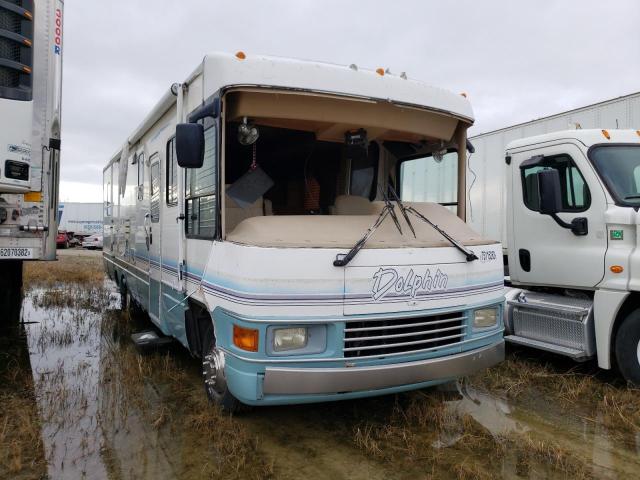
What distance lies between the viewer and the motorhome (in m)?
3.40

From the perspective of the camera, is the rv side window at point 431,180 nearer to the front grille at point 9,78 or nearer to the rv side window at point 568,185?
the rv side window at point 568,185

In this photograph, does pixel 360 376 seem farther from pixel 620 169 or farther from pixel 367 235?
pixel 620 169

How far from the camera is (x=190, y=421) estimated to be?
406 cm

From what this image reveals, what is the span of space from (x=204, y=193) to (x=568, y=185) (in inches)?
146

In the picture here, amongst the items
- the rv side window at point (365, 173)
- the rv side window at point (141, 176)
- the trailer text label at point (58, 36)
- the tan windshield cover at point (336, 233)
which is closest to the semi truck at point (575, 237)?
the rv side window at point (365, 173)

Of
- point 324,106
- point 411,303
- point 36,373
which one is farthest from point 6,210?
point 411,303

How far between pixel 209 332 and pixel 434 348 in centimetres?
180

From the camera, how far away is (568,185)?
5.41 meters

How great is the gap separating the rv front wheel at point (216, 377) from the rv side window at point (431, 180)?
2221 mm

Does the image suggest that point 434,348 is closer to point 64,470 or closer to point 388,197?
point 388,197

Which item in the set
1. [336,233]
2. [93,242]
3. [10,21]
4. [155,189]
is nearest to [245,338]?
[336,233]

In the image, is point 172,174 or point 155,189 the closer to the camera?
point 172,174

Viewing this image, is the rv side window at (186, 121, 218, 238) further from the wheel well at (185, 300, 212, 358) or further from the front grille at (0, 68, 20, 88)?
the front grille at (0, 68, 20, 88)

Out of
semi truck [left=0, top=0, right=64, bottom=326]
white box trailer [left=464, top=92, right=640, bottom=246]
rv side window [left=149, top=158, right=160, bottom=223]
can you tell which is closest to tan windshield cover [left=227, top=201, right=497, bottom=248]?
rv side window [left=149, top=158, right=160, bottom=223]
